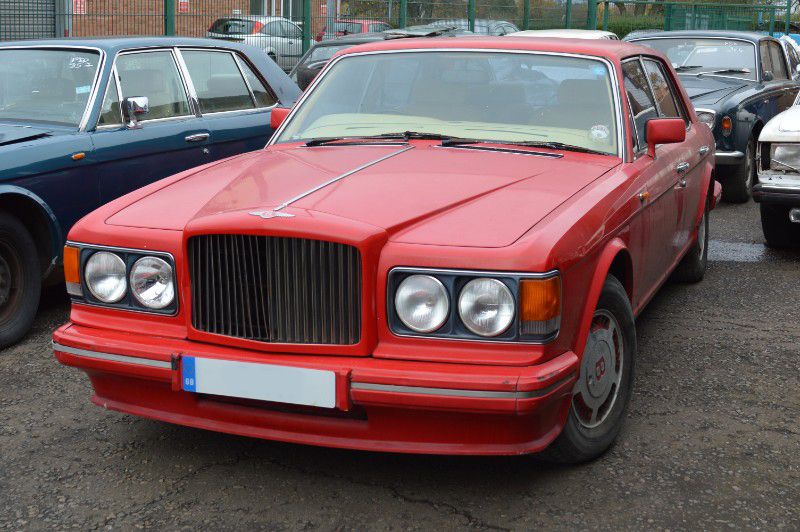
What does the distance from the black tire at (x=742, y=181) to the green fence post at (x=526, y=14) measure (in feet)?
51.3

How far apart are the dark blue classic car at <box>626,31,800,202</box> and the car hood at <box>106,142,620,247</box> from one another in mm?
5692

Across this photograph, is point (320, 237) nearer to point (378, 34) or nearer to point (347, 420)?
point (347, 420)

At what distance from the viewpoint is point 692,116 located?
6.28 m

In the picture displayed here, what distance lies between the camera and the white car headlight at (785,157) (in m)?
7.26

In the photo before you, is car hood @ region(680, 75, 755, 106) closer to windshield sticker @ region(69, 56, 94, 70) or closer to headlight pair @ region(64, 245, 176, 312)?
windshield sticker @ region(69, 56, 94, 70)

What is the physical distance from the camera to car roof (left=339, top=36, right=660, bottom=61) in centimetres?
486

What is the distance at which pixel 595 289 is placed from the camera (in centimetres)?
362

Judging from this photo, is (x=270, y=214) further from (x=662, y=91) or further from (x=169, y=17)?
(x=169, y=17)

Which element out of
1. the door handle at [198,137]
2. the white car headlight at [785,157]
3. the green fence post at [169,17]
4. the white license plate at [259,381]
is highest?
the green fence post at [169,17]

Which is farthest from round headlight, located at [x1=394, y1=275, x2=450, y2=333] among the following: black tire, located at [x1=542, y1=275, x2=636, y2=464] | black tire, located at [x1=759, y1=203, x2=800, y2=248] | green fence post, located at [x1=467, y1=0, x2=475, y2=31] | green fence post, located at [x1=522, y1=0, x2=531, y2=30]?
green fence post, located at [x1=522, y1=0, x2=531, y2=30]

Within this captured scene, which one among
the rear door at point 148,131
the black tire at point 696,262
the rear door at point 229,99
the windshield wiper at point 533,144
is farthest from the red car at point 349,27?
the windshield wiper at point 533,144

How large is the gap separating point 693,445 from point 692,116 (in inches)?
Result: 112

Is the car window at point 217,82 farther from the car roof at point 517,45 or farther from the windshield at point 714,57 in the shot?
the windshield at point 714,57

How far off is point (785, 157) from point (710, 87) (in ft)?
10.4
